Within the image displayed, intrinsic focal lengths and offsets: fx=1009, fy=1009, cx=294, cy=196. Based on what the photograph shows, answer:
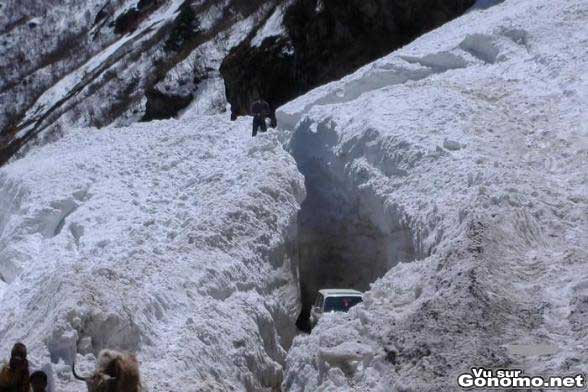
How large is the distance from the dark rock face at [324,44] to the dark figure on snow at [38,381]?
944 inches

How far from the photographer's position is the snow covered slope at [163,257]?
13.2 metres

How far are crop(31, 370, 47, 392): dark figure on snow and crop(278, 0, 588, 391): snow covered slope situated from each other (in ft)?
10.7

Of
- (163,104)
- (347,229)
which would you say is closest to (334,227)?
(347,229)

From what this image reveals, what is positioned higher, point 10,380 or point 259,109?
point 259,109

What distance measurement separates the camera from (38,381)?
10.2 metres

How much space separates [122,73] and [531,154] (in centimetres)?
3961

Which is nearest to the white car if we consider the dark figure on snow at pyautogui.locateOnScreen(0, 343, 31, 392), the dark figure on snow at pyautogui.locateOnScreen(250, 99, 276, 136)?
A: the dark figure on snow at pyautogui.locateOnScreen(0, 343, 31, 392)

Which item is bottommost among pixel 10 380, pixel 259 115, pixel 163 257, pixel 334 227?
pixel 334 227

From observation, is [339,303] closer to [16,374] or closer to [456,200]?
[456,200]

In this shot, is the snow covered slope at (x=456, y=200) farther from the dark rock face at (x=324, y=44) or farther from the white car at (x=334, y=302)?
the dark rock face at (x=324, y=44)

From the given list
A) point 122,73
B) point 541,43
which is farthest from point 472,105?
point 122,73

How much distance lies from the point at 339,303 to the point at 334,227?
354 centimetres

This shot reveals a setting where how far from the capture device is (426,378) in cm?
1050

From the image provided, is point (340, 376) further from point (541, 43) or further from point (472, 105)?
point (541, 43)
